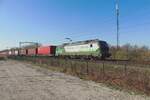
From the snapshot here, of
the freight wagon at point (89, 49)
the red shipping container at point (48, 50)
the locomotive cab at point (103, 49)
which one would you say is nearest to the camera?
the locomotive cab at point (103, 49)

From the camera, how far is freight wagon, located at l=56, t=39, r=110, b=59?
1561 inches

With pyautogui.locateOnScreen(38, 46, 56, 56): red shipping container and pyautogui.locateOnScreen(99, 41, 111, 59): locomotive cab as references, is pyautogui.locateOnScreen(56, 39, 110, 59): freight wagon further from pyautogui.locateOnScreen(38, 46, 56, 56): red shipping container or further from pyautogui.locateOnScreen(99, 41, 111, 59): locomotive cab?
pyautogui.locateOnScreen(38, 46, 56, 56): red shipping container

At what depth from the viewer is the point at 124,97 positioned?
11211 mm

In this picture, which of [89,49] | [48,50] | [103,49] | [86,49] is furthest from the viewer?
[48,50]

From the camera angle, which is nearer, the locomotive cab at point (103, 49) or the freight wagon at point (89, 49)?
the locomotive cab at point (103, 49)

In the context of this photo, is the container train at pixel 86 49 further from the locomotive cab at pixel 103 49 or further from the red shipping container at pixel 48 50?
the red shipping container at pixel 48 50

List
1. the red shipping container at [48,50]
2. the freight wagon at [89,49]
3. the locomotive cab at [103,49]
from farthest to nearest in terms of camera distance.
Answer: the red shipping container at [48,50], the freight wagon at [89,49], the locomotive cab at [103,49]

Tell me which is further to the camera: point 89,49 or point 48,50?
point 48,50

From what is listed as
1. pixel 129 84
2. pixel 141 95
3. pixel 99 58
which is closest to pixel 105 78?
pixel 129 84

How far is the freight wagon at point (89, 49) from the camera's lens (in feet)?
130

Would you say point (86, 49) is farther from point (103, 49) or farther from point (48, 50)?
point (48, 50)

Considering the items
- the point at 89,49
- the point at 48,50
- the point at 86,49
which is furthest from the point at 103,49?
the point at 48,50

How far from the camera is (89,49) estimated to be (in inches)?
1660

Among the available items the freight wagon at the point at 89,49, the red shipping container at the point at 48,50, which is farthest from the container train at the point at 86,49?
the red shipping container at the point at 48,50
